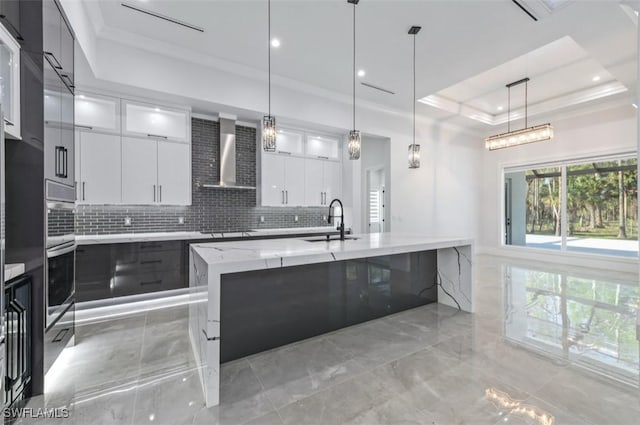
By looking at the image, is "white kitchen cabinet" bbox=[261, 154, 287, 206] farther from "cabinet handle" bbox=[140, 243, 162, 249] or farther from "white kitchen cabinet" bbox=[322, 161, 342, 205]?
"cabinet handle" bbox=[140, 243, 162, 249]

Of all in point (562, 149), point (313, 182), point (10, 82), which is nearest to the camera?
point (10, 82)

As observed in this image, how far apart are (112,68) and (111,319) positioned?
9.46ft

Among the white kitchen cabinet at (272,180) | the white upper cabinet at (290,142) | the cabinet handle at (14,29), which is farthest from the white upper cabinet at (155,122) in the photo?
the cabinet handle at (14,29)

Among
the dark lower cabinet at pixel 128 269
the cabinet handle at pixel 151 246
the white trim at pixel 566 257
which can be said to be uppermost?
the cabinet handle at pixel 151 246

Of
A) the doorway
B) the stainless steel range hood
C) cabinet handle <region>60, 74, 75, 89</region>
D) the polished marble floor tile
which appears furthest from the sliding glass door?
cabinet handle <region>60, 74, 75, 89</region>

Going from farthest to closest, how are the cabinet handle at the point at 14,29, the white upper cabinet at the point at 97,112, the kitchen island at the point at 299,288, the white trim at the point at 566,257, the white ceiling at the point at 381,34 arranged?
the white trim at the point at 566,257, the white upper cabinet at the point at 97,112, the white ceiling at the point at 381,34, the kitchen island at the point at 299,288, the cabinet handle at the point at 14,29

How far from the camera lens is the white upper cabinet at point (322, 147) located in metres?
5.30

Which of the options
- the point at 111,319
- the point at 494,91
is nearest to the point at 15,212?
the point at 111,319

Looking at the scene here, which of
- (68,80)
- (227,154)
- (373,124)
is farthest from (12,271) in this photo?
(373,124)

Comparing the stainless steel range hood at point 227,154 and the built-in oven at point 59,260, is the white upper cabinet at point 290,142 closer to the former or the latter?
the stainless steel range hood at point 227,154

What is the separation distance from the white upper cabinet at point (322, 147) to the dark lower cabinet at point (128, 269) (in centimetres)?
275

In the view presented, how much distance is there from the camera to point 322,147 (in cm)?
544

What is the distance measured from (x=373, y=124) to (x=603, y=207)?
5035mm

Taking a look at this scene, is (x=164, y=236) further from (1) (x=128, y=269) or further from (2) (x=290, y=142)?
(2) (x=290, y=142)
